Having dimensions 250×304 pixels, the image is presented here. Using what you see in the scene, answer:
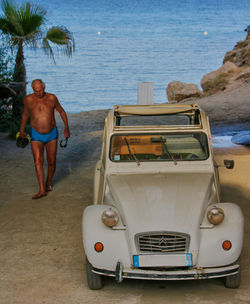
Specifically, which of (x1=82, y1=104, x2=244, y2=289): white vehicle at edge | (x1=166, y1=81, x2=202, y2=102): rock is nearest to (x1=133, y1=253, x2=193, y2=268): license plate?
(x1=82, y1=104, x2=244, y2=289): white vehicle at edge

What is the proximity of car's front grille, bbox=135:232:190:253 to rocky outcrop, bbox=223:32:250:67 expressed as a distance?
95.6 feet

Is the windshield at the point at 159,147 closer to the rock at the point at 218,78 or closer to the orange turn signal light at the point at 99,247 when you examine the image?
the orange turn signal light at the point at 99,247

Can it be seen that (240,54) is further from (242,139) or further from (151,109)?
(151,109)

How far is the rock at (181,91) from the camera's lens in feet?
99.7

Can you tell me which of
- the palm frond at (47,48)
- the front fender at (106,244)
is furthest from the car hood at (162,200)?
the palm frond at (47,48)

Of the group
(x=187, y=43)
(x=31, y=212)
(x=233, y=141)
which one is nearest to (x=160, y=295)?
(x=31, y=212)

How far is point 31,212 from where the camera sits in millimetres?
7324

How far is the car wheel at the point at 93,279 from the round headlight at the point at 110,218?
42 centimetres

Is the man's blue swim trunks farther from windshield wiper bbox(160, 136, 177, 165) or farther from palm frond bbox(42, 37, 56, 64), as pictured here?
palm frond bbox(42, 37, 56, 64)

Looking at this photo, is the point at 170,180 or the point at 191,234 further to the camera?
the point at 170,180

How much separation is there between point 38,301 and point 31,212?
302 cm

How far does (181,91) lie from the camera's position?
3070cm

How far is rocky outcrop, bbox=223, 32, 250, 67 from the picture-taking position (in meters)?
32.3

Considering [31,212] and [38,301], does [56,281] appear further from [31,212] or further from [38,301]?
[31,212]
